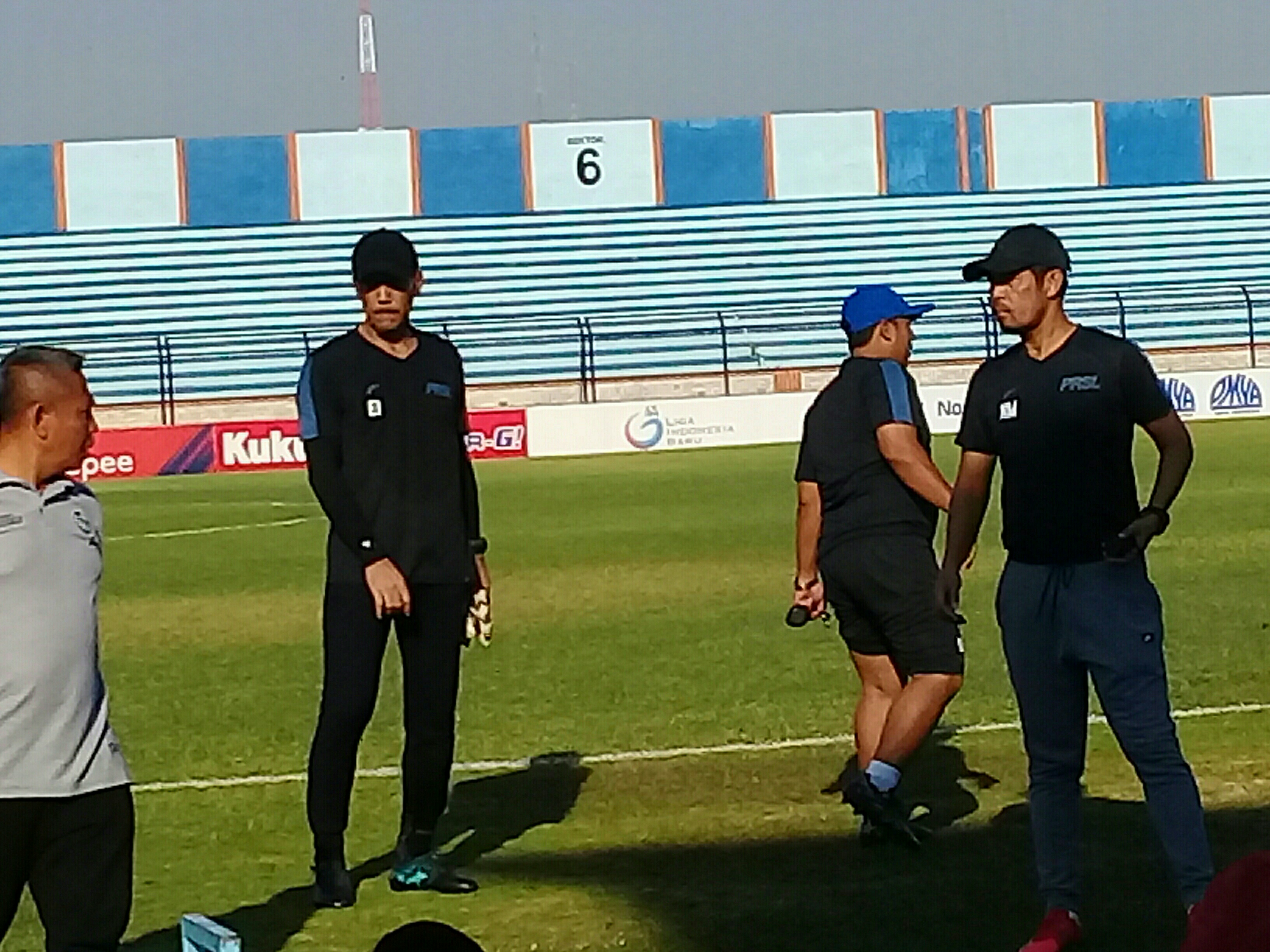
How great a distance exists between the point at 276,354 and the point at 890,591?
114 ft

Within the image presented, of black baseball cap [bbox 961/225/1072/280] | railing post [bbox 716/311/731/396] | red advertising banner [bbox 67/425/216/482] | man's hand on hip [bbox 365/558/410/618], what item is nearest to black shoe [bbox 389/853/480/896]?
man's hand on hip [bbox 365/558/410/618]

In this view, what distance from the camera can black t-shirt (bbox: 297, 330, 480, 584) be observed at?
23.2 ft

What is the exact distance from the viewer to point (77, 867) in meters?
5.03

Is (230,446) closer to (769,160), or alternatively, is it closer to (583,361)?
(583,361)

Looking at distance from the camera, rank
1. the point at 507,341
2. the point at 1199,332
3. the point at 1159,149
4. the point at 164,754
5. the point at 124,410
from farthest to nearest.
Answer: the point at 1159,149 < the point at 1199,332 < the point at 124,410 < the point at 507,341 < the point at 164,754

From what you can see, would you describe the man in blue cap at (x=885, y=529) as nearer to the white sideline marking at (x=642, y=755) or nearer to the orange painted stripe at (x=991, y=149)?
the white sideline marking at (x=642, y=755)

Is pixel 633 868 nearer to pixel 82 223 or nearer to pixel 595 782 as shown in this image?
pixel 595 782

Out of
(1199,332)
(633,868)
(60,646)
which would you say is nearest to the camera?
(60,646)

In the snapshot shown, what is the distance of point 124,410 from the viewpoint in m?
45.6

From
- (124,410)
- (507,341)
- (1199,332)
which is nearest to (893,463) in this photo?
(507,341)

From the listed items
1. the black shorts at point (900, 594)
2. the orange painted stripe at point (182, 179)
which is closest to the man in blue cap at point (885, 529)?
the black shorts at point (900, 594)

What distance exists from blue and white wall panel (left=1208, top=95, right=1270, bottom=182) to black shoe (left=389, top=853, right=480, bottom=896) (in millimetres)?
55426

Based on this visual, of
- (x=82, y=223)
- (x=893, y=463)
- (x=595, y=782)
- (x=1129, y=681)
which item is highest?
(x=82, y=223)

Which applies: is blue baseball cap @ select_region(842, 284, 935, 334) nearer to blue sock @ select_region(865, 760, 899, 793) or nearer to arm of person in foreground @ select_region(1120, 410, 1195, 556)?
blue sock @ select_region(865, 760, 899, 793)
